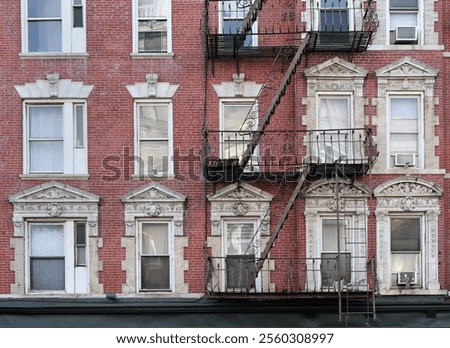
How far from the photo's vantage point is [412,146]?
15.9 metres

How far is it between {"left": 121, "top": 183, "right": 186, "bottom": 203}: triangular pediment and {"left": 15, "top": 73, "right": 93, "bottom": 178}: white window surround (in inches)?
42.0

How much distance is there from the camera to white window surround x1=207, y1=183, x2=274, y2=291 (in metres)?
15.7

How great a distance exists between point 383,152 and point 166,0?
558cm

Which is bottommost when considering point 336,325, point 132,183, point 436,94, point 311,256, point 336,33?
point 336,325

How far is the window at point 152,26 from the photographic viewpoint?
1617cm

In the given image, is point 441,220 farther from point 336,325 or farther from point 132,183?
point 132,183

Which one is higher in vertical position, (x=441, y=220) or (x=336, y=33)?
(x=336, y=33)

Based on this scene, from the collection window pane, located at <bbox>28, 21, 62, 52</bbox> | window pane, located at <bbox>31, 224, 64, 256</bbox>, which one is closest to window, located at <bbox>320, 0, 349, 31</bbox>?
window pane, located at <bbox>28, 21, 62, 52</bbox>

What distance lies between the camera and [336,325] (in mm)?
15398

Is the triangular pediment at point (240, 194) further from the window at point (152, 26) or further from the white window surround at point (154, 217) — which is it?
the window at point (152, 26)

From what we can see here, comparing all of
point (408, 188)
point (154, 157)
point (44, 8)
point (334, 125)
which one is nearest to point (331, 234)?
point (408, 188)

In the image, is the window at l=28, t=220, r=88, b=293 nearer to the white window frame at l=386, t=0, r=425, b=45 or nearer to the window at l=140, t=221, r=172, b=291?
the window at l=140, t=221, r=172, b=291

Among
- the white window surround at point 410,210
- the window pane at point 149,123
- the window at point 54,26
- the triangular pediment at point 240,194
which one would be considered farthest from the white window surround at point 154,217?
the white window surround at point 410,210

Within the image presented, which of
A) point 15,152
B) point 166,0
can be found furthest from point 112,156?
point 166,0
